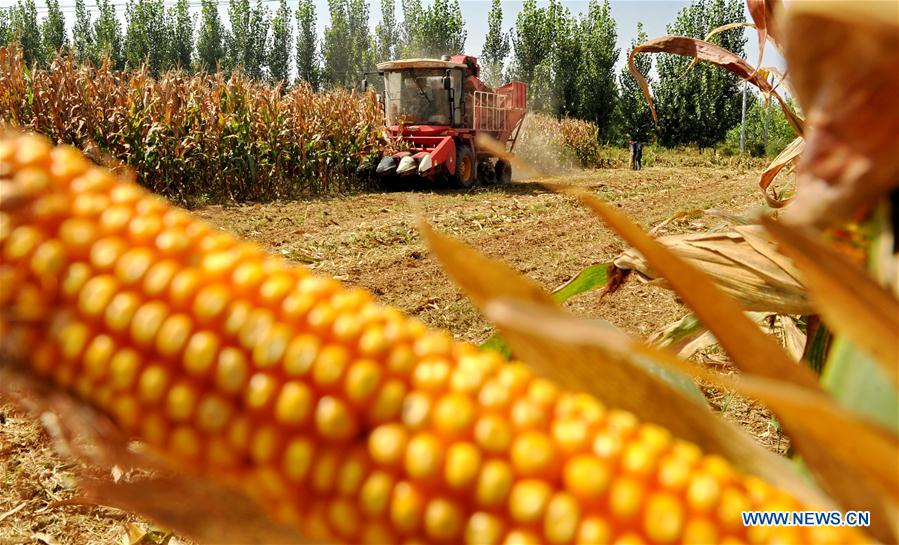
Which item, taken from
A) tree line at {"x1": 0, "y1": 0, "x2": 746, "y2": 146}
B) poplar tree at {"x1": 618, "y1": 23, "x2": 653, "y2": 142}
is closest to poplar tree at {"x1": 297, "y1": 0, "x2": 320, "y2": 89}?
tree line at {"x1": 0, "y1": 0, "x2": 746, "y2": 146}

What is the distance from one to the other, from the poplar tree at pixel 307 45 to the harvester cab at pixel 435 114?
41.1m

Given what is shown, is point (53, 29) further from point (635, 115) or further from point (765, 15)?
point (765, 15)

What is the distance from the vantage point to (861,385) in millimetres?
615

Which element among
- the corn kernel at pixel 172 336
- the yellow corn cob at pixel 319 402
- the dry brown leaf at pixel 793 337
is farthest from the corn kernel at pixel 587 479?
the dry brown leaf at pixel 793 337

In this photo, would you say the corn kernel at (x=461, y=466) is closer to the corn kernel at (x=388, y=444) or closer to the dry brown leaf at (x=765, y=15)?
the corn kernel at (x=388, y=444)

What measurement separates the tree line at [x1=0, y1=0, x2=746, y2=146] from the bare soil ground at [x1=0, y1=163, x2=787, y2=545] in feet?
95.1

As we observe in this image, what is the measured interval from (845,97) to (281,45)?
58312 mm

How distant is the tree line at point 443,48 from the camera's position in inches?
1682

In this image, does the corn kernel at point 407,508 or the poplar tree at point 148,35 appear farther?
the poplar tree at point 148,35

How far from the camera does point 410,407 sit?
612mm

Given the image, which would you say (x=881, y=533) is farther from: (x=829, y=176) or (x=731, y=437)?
(x=829, y=176)

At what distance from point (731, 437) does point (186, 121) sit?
13063 mm

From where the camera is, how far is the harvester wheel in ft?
49.3

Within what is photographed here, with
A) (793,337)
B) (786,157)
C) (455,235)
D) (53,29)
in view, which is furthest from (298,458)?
(53,29)
